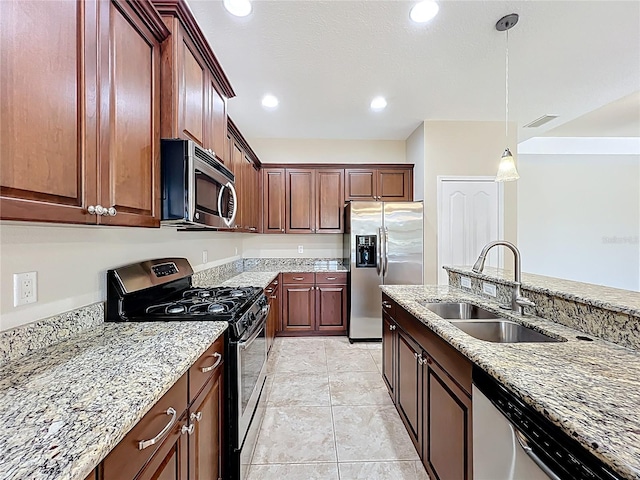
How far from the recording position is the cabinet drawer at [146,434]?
73 cm

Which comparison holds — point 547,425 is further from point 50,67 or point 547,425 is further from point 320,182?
point 320,182

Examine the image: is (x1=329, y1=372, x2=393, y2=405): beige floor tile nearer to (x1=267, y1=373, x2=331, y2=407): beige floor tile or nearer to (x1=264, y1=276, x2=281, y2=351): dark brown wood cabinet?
(x1=267, y1=373, x2=331, y2=407): beige floor tile

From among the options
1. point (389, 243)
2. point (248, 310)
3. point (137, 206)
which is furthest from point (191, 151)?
point (389, 243)

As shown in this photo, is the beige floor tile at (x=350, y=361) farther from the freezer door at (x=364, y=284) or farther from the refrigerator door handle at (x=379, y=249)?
the refrigerator door handle at (x=379, y=249)

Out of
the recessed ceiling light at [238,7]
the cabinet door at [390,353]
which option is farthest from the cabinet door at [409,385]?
the recessed ceiling light at [238,7]

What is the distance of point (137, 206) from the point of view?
130 cm

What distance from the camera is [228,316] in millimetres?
1652

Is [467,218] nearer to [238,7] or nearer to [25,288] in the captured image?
[238,7]

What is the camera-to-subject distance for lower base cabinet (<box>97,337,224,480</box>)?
80cm

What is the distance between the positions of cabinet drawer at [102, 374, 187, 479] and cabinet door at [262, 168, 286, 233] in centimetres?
329

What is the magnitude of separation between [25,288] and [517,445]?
1.76 meters

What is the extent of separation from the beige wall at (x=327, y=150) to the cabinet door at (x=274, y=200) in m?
0.39

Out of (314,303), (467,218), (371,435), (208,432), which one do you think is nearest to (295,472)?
(371,435)

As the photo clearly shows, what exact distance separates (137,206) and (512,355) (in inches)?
63.1
